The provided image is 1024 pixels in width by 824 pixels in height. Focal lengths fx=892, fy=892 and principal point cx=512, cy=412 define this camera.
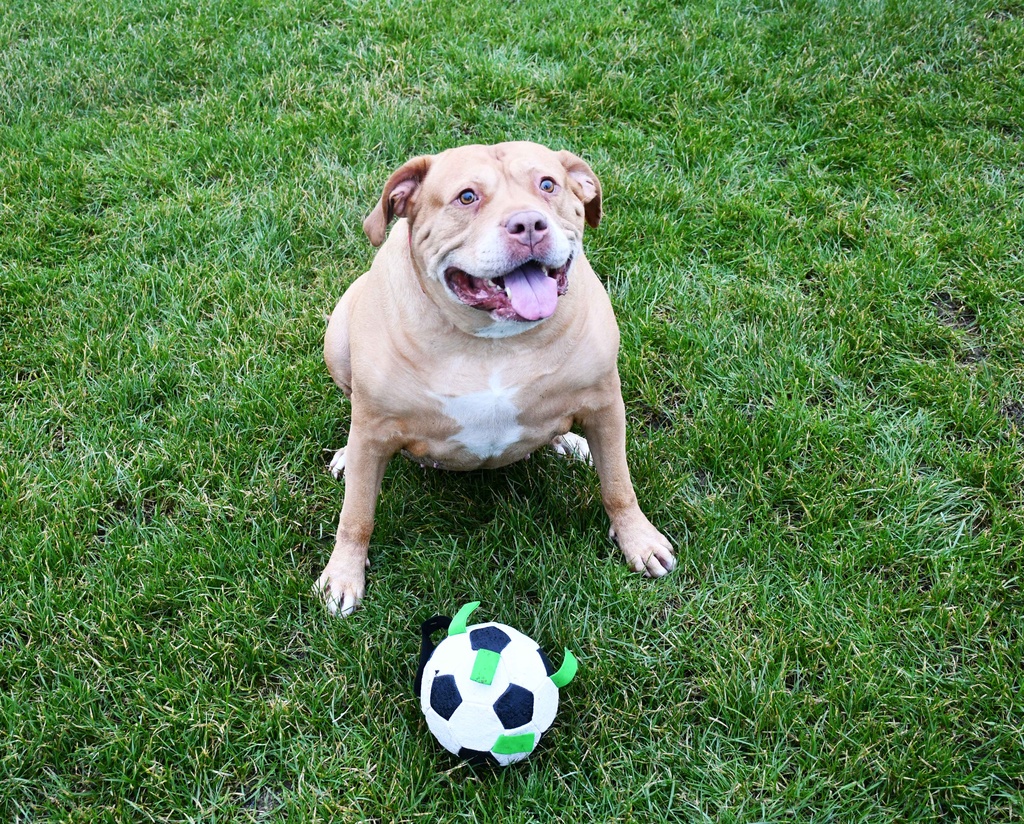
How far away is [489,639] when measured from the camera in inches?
98.9

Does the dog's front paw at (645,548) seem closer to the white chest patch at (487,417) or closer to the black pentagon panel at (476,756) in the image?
the white chest patch at (487,417)

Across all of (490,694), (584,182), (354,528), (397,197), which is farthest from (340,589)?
(584,182)

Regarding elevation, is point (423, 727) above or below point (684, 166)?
below

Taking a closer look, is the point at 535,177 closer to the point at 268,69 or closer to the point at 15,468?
the point at 15,468

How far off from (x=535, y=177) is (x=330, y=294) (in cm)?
173

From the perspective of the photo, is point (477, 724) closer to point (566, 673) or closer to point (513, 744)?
point (513, 744)

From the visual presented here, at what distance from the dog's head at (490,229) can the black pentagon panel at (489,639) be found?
0.88 m

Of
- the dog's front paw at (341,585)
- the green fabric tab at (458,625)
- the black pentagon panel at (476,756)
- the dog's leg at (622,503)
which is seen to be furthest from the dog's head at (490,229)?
the black pentagon panel at (476,756)

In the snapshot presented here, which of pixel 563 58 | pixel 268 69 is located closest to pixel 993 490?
pixel 563 58

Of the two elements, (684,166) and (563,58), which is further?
(563,58)

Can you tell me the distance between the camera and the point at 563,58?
550 cm

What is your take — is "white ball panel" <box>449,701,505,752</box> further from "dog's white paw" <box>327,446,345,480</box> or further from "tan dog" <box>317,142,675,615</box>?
"dog's white paw" <box>327,446,345,480</box>

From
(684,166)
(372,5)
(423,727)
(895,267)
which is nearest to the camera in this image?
(423,727)

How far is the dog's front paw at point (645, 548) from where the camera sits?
3.13m
